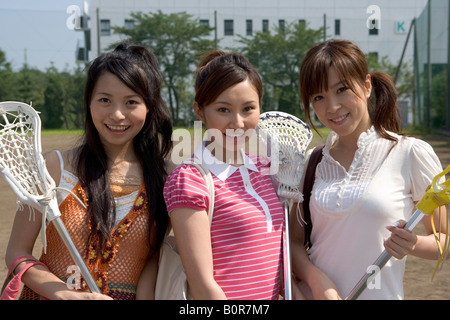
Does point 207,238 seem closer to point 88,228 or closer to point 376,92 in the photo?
point 88,228

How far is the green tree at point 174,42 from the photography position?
18.7m

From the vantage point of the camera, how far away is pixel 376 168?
2127mm

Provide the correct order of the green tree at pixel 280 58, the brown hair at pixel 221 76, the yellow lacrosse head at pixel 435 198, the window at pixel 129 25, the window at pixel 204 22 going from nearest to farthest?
the yellow lacrosse head at pixel 435 198
the brown hair at pixel 221 76
the green tree at pixel 280 58
the window at pixel 204 22
the window at pixel 129 25

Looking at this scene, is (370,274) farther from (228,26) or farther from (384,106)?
(228,26)

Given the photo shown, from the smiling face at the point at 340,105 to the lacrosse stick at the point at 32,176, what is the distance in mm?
1073

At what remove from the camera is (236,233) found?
6.35 ft

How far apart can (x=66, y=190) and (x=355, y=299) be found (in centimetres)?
111

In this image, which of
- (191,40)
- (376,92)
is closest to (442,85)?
(191,40)

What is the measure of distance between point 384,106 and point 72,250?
53.6 inches

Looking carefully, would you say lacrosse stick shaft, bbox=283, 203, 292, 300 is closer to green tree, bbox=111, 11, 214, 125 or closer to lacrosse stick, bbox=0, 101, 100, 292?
lacrosse stick, bbox=0, 101, 100, 292

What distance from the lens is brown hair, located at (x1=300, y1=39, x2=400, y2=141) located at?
7.00 feet

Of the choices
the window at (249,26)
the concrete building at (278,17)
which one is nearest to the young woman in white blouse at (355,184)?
the concrete building at (278,17)

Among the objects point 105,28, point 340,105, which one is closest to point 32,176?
point 340,105

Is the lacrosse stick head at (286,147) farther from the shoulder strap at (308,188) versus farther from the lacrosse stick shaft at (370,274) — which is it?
the lacrosse stick shaft at (370,274)
